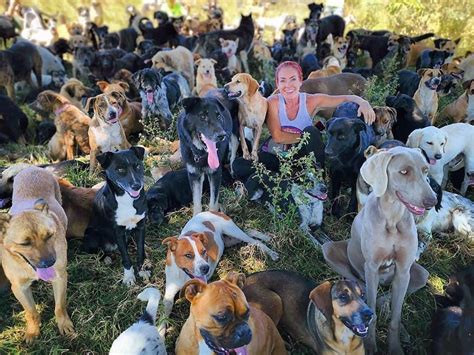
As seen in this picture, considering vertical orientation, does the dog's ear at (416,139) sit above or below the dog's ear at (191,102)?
below

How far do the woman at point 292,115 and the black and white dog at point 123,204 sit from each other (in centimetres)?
187

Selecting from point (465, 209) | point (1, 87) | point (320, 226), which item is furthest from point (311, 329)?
point (1, 87)

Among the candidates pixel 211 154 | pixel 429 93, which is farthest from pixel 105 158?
pixel 429 93

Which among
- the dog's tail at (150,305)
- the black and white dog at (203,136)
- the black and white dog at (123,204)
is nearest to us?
the dog's tail at (150,305)

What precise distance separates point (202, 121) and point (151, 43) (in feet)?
29.5

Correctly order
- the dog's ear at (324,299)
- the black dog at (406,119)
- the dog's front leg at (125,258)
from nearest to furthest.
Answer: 1. the dog's ear at (324,299)
2. the dog's front leg at (125,258)
3. the black dog at (406,119)

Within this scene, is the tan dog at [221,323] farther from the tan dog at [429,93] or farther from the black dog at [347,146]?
the tan dog at [429,93]

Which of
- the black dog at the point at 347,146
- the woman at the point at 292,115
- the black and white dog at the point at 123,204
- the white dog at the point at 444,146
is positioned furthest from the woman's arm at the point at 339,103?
the black and white dog at the point at 123,204

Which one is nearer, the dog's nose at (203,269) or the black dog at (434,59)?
the dog's nose at (203,269)

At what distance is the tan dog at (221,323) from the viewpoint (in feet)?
10.2

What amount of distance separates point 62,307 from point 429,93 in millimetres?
6250

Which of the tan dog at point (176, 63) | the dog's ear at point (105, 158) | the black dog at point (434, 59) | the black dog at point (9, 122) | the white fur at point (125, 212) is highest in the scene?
the dog's ear at point (105, 158)

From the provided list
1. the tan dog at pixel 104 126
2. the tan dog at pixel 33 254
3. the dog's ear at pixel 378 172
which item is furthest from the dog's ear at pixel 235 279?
the tan dog at pixel 104 126

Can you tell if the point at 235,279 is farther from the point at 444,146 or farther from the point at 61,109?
the point at 61,109
